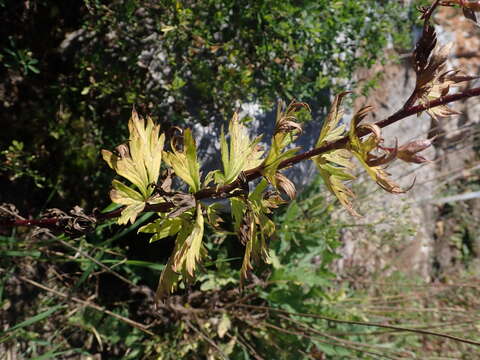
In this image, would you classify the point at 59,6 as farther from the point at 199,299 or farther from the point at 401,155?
the point at 401,155

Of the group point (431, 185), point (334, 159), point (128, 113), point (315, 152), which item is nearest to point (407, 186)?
point (431, 185)

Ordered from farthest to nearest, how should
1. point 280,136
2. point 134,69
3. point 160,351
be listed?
1. point 160,351
2. point 134,69
3. point 280,136

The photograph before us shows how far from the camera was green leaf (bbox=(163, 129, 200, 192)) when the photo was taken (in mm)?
1174

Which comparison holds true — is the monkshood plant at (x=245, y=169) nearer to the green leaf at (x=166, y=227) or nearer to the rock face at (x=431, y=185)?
the green leaf at (x=166, y=227)

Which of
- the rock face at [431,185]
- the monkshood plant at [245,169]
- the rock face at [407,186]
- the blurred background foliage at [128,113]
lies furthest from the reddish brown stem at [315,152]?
the rock face at [431,185]

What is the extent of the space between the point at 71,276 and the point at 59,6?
154 centimetres

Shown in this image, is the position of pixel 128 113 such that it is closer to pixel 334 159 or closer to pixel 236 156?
pixel 236 156

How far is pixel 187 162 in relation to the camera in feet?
3.95

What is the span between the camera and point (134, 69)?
7.18ft

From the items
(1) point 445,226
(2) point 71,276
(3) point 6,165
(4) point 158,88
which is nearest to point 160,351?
(2) point 71,276

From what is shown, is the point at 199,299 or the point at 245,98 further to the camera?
the point at 199,299

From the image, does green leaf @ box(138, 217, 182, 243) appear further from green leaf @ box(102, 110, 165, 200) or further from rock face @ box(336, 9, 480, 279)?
rock face @ box(336, 9, 480, 279)

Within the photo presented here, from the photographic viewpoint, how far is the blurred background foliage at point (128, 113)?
2096 mm

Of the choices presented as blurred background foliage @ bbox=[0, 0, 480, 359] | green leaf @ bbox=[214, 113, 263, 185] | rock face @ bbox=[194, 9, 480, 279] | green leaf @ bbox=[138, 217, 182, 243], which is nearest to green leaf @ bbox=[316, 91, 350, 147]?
green leaf @ bbox=[214, 113, 263, 185]
